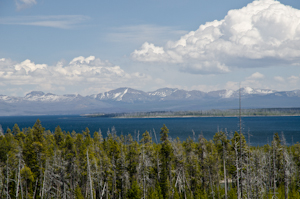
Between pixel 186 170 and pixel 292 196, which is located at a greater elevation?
pixel 186 170

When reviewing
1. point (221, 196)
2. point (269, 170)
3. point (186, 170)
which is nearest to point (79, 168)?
point (186, 170)

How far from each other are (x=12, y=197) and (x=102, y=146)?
2108 cm

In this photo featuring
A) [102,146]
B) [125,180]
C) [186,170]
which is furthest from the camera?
[102,146]

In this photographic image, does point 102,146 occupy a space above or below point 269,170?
above

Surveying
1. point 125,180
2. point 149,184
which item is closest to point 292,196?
point 149,184

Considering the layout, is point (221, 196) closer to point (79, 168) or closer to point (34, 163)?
point (79, 168)

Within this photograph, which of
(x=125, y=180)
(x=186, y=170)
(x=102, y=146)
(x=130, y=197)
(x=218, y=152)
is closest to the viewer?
(x=130, y=197)

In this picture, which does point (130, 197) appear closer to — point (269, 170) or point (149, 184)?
point (149, 184)

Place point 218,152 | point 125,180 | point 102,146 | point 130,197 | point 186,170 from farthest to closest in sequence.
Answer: point 102,146 < point 218,152 < point 186,170 < point 125,180 < point 130,197

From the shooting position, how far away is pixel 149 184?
A: 59.8 m

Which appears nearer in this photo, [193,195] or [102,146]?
[193,195]

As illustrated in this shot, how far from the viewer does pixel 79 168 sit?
54.5m

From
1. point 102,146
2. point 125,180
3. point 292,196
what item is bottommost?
point 292,196

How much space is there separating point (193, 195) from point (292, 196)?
18634 millimetres
